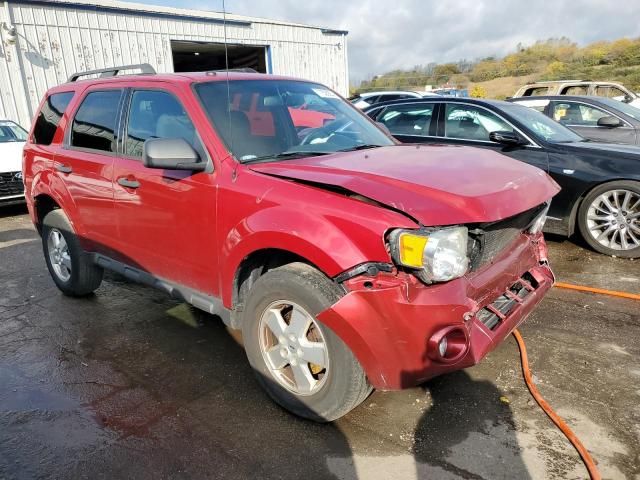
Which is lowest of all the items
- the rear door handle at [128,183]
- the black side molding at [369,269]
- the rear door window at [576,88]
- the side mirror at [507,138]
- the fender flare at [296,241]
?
the black side molding at [369,269]

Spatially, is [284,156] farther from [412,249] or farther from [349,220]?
[412,249]

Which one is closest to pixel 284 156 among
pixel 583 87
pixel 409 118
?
pixel 409 118

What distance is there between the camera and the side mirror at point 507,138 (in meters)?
5.61

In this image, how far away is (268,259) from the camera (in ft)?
9.57

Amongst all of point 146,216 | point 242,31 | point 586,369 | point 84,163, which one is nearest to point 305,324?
point 146,216

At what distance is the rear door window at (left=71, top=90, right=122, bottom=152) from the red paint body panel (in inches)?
5.5

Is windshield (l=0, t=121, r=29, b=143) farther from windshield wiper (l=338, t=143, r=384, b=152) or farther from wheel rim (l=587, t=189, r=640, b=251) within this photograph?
wheel rim (l=587, t=189, r=640, b=251)

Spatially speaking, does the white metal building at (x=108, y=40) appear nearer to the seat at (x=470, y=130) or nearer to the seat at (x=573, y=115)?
the seat at (x=573, y=115)

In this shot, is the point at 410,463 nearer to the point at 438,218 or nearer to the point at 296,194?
the point at 438,218

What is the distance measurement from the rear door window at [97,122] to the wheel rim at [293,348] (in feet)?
6.46

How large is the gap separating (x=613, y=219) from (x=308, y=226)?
4.31 m

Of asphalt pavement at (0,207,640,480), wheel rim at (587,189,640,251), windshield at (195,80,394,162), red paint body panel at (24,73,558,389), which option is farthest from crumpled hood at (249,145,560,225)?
wheel rim at (587,189,640,251)

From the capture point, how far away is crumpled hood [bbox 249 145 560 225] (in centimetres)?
230

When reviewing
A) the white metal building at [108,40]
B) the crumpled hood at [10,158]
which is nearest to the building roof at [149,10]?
the white metal building at [108,40]
